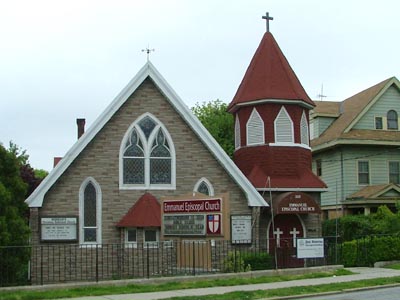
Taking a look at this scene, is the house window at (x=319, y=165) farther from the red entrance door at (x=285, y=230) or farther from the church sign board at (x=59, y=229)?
the church sign board at (x=59, y=229)

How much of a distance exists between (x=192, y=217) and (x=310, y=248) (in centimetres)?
413

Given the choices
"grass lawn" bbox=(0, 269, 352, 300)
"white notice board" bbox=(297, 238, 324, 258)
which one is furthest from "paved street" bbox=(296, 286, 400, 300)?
"white notice board" bbox=(297, 238, 324, 258)

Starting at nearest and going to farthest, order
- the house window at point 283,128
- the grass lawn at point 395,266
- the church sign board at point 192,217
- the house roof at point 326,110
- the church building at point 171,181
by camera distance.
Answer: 1. the church sign board at point 192,217
2. the church building at point 171,181
3. the grass lawn at point 395,266
4. the house window at point 283,128
5. the house roof at point 326,110

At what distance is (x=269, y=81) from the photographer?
28797 millimetres

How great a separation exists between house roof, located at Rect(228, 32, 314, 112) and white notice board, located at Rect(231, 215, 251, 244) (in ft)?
19.4

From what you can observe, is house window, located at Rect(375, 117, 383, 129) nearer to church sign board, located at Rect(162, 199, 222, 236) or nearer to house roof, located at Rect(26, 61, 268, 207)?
house roof, located at Rect(26, 61, 268, 207)

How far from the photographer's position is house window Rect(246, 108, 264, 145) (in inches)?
1113

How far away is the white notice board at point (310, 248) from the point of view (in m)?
21.2

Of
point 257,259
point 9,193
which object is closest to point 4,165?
point 9,193

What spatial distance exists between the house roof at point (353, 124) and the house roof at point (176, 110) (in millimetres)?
12048

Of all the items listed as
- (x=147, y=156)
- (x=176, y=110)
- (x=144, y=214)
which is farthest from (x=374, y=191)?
(x=144, y=214)

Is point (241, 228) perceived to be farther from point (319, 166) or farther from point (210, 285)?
point (319, 166)

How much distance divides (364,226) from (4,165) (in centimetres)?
1550

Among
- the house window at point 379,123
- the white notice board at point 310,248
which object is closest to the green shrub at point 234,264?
the white notice board at point 310,248
